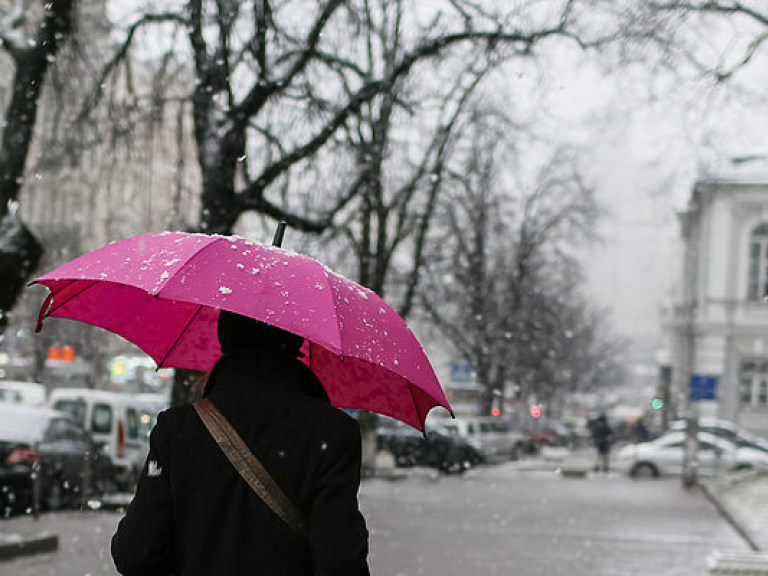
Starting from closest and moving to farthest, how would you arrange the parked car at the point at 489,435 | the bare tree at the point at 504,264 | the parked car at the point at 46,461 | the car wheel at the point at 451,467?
the parked car at the point at 46,461 < the car wheel at the point at 451,467 < the parked car at the point at 489,435 < the bare tree at the point at 504,264

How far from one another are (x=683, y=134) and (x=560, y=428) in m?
45.4

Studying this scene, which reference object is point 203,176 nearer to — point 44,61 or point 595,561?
point 44,61

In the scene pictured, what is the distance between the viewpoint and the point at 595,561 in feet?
39.6

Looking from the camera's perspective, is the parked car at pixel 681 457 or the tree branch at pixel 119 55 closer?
the tree branch at pixel 119 55

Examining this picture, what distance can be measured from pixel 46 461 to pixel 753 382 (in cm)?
3270

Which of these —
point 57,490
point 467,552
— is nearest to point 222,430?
point 467,552

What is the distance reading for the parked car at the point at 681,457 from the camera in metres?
30.6

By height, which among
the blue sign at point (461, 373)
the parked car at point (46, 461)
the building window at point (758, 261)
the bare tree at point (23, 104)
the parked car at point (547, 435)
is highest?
the building window at point (758, 261)

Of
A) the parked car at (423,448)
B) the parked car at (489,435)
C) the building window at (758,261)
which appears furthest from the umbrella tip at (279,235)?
the building window at (758,261)

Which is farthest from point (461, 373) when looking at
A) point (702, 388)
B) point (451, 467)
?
point (702, 388)

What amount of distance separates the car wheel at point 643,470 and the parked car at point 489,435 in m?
4.57

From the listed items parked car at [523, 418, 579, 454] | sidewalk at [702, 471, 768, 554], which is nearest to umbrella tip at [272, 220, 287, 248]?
sidewalk at [702, 471, 768, 554]

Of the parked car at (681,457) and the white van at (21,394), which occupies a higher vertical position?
the white van at (21,394)

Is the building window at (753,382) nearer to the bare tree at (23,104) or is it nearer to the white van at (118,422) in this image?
the white van at (118,422)
